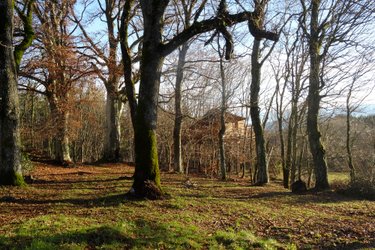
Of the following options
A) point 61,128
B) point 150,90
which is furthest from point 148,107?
point 61,128

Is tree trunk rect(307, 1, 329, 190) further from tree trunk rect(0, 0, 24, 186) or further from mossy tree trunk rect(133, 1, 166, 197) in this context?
tree trunk rect(0, 0, 24, 186)

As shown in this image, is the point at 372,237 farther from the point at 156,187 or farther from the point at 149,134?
the point at 149,134

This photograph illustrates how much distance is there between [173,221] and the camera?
6574mm

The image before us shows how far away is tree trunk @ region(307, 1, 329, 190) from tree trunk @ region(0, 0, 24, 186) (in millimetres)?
10623

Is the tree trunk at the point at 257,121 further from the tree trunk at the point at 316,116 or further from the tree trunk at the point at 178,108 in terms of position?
the tree trunk at the point at 178,108

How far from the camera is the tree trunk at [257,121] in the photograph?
1372 centimetres

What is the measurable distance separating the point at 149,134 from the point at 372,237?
5687 millimetres

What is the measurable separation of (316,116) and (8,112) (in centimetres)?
1106

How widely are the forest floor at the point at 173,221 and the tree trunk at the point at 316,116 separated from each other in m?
2.10

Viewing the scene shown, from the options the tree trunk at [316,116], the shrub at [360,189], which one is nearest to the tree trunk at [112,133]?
the tree trunk at [316,116]

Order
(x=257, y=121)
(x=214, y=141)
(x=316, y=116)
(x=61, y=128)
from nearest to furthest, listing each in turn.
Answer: (x=316, y=116) < (x=257, y=121) < (x=61, y=128) < (x=214, y=141)

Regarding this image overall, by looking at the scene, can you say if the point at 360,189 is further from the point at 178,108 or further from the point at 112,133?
the point at 112,133

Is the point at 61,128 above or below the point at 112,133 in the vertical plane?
above

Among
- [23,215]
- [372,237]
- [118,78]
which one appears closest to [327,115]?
[118,78]
